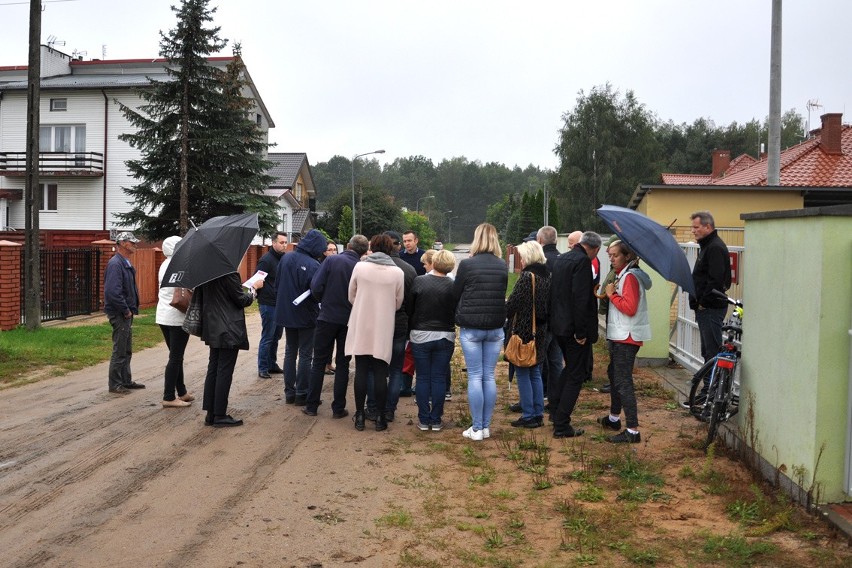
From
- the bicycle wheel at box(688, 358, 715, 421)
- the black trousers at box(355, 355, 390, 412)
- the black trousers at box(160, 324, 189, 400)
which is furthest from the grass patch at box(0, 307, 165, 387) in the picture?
the bicycle wheel at box(688, 358, 715, 421)

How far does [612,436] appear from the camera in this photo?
805cm

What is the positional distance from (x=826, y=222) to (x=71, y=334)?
1452 cm

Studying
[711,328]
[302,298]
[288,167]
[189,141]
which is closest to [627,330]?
[711,328]

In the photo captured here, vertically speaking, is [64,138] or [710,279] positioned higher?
[64,138]

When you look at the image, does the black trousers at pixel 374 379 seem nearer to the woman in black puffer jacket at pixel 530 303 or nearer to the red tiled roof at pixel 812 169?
the woman in black puffer jacket at pixel 530 303

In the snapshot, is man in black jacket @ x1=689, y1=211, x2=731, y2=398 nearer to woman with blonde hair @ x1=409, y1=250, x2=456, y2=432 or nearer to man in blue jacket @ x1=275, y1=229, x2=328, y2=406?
woman with blonde hair @ x1=409, y1=250, x2=456, y2=432

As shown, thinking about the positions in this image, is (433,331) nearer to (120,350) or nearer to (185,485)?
(185,485)

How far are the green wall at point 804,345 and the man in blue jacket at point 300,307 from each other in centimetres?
497

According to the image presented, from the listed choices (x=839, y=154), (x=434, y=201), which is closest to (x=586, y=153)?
(x=839, y=154)

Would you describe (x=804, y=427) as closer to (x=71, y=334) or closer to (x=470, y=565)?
(x=470, y=565)

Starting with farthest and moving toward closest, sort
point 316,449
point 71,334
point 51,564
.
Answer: point 71,334
point 316,449
point 51,564

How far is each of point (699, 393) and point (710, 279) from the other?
1.14 m

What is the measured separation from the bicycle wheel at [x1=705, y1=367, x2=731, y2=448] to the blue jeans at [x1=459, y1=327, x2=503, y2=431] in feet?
6.41

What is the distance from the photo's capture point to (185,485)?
645 centimetres
